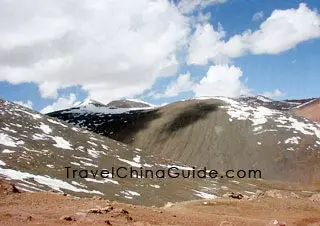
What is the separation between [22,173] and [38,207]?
63.0m

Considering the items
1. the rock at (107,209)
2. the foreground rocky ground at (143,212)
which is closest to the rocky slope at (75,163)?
the foreground rocky ground at (143,212)

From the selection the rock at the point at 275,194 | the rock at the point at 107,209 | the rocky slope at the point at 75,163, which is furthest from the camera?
the rocky slope at the point at 75,163

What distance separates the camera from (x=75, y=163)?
109688mm

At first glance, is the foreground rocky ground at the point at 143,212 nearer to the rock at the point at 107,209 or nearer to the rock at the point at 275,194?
the rock at the point at 107,209

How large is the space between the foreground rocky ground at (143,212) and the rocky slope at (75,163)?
41.2 meters

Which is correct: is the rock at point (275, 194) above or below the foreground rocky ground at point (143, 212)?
above

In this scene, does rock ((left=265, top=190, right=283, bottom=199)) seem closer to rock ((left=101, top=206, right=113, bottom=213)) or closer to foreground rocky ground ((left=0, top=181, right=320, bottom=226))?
foreground rocky ground ((left=0, top=181, right=320, bottom=226))

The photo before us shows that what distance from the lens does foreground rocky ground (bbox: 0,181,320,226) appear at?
22317mm

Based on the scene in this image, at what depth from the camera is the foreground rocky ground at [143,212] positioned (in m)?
22.3

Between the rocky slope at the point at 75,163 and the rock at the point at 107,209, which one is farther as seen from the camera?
the rocky slope at the point at 75,163

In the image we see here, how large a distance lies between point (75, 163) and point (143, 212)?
85.4 m

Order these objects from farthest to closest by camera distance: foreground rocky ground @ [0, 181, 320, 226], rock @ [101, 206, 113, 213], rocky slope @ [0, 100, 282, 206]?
1. rocky slope @ [0, 100, 282, 206]
2. rock @ [101, 206, 113, 213]
3. foreground rocky ground @ [0, 181, 320, 226]

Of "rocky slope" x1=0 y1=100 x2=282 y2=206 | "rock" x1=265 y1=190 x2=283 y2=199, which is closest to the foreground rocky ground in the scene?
"rock" x1=265 y1=190 x2=283 y2=199

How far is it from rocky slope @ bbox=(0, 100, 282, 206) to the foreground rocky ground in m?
41.2
